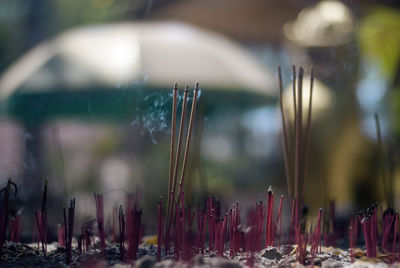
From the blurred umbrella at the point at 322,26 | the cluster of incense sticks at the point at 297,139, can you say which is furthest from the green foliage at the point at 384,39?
the cluster of incense sticks at the point at 297,139

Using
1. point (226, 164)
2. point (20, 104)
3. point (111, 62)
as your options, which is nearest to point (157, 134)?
point (20, 104)

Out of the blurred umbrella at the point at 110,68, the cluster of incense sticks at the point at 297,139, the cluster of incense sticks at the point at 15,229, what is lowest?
the cluster of incense sticks at the point at 15,229

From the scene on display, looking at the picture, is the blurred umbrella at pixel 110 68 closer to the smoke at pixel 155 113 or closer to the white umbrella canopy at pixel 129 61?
the white umbrella canopy at pixel 129 61

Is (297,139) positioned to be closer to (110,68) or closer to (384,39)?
(110,68)

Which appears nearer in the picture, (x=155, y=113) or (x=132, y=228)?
(x=132, y=228)

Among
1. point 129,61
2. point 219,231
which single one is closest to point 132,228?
point 219,231

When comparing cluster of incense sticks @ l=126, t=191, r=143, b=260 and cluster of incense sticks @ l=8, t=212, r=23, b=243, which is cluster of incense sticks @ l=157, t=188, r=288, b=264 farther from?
cluster of incense sticks @ l=8, t=212, r=23, b=243
